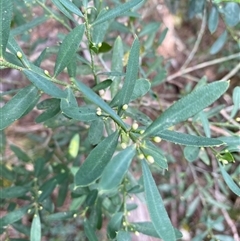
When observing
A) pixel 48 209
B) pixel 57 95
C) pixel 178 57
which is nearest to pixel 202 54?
pixel 178 57

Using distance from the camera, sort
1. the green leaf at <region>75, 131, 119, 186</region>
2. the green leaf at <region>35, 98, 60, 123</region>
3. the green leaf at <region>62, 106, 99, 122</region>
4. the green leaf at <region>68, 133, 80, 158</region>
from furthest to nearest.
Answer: the green leaf at <region>68, 133, 80, 158</region> < the green leaf at <region>35, 98, 60, 123</region> < the green leaf at <region>62, 106, 99, 122</region> < the green leaf at <region>75, 131, 119, 186</region>

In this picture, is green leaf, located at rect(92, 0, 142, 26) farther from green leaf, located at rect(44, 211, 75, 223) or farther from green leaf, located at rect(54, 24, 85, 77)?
green leaf, located at rect(44, 211, 75, 223)

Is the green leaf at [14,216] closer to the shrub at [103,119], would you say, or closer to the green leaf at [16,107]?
the shrub at [103,119]

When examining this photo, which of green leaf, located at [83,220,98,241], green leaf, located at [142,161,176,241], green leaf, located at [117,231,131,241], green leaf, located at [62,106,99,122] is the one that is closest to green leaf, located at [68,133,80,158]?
green leaf, located at [83,220,98,241]

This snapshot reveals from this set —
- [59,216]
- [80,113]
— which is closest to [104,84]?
[80,113]

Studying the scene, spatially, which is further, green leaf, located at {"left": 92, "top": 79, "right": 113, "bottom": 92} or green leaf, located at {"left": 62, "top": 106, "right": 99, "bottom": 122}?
green leaf, located at {"left": 92, "top": 79, "right": 113, "bottom": 92}
